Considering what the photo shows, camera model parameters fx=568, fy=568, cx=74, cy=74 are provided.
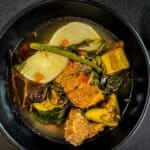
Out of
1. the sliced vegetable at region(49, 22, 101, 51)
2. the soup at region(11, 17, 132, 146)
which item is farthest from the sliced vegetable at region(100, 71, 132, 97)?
the sliced vegetable at region(49, 22, 101, 51)

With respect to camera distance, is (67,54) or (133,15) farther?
(133,15)

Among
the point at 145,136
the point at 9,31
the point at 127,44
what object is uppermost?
the point at 9,31

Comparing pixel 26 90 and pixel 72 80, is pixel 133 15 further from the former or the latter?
pixel 26 90

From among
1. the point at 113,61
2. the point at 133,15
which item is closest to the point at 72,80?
the point at 113,61

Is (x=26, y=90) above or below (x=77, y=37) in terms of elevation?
below

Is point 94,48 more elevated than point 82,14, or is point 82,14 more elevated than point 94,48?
point 82,14

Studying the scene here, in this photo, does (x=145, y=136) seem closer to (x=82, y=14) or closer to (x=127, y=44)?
(x=127, y=44)

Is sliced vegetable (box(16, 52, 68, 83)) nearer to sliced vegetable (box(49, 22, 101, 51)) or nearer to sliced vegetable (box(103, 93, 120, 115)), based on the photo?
sliced vegetable (box(49, 22, 101, 51))

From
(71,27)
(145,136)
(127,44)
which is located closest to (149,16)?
(127,44)
